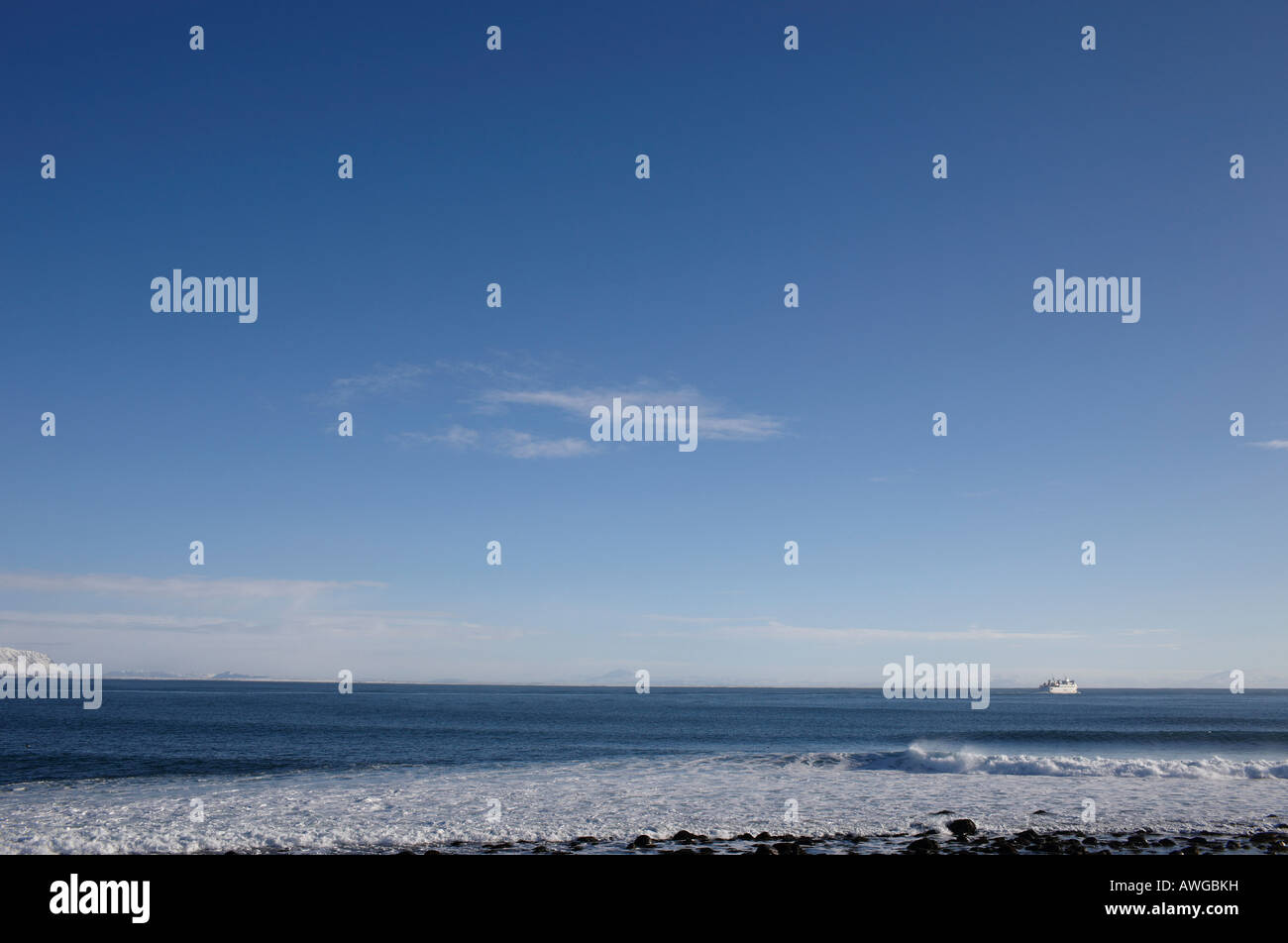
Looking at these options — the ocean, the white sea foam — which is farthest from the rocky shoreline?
the white sea foam

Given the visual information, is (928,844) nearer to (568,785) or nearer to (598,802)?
(598,802)

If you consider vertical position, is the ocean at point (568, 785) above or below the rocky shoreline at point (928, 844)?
below

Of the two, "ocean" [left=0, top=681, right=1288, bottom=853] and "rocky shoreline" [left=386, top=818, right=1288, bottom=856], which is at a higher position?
"rocky shoreline" [left=386, top=818, right=1288, bottom=856]

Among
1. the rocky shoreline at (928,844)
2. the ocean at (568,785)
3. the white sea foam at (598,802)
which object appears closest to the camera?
the rocky shoreline at (928,844)

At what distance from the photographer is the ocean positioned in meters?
22.1

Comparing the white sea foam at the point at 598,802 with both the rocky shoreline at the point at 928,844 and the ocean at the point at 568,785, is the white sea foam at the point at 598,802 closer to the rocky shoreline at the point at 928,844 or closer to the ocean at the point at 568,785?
the ocean at the point at 568,785

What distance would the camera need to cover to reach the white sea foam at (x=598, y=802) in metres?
21.4

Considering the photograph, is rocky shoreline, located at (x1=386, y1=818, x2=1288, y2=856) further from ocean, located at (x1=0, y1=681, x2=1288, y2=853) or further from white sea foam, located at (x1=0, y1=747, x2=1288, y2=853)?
white sea foam, located at (x1=0, y1=747, x2=1288, y2=853)

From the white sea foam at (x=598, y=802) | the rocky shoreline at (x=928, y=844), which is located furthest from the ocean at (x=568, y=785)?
the rocky shoreline at (x=928, y=844)

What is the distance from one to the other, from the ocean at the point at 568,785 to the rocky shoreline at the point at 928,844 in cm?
85

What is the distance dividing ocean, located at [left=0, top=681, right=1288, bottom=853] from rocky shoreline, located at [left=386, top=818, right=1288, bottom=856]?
33.5 inches
